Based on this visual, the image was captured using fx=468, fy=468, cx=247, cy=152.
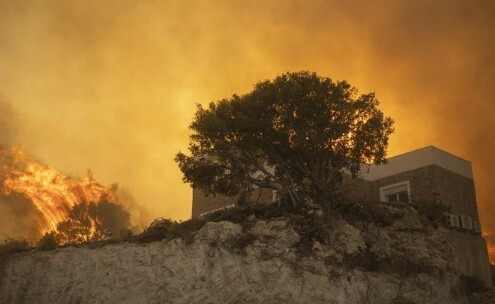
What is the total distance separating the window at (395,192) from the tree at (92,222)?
3322 centimetres

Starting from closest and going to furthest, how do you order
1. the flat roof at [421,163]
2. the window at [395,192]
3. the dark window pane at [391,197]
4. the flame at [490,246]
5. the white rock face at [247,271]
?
the white rock face at [247,271] < the flat roof at [421,163] < the window at [395,192] < the dark window pane at [391,197] < the flame at [490,246]

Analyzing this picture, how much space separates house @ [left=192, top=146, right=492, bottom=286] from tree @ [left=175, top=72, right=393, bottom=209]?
12.6 ft

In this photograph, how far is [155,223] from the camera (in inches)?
1022

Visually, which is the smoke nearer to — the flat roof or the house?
the house

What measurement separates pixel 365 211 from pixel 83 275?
49.7 ft

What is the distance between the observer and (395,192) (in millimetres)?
34312

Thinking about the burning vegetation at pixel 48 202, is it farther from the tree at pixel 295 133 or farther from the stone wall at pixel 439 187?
the stone wall at pixel 439 187

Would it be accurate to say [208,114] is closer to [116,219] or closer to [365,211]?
[365,211]

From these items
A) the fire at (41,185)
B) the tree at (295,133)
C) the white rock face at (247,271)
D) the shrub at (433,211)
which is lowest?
the white rock face at (247,271)

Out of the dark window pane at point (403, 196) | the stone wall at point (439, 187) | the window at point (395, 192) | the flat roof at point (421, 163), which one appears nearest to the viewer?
the stone wall at point (439, 187)

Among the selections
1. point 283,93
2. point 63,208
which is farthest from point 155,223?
point 63,208

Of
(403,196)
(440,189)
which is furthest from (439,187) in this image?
(403,196)

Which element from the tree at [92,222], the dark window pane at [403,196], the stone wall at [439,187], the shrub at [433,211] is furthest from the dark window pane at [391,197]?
the tree at [92,222]

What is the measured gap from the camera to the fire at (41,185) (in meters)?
61.0
